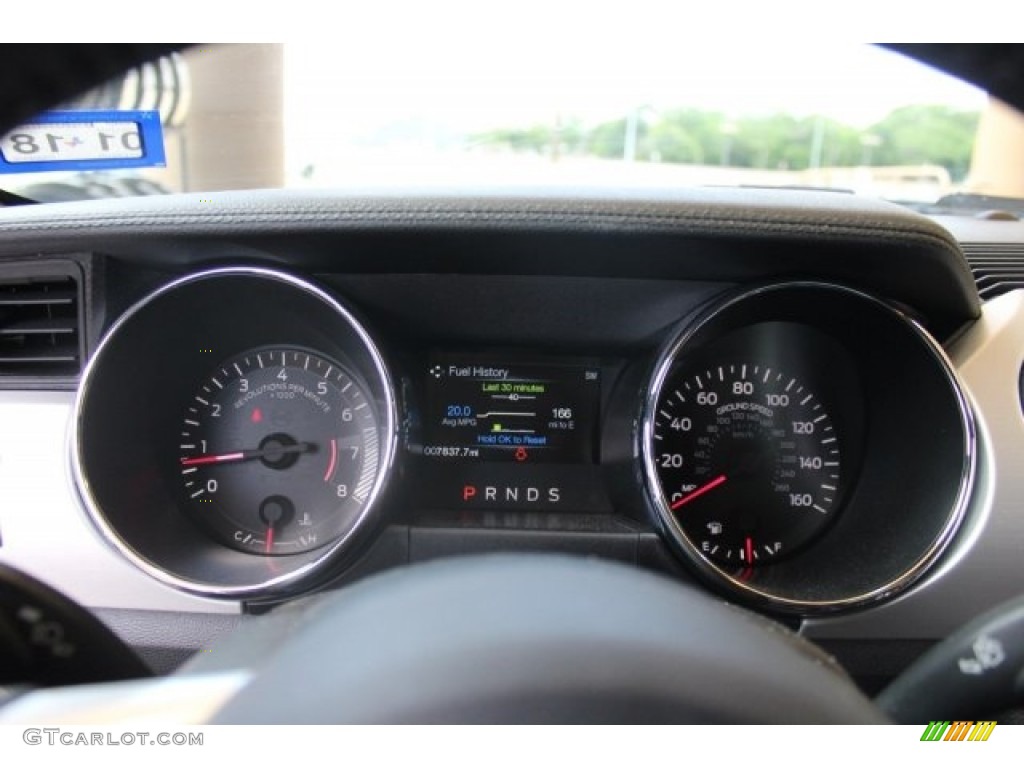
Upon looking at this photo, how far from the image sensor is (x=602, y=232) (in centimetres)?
176

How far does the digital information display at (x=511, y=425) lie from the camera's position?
2248 millimetres

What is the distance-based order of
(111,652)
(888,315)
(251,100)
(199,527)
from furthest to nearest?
(251,100), (199,527), (888,315), (111,652)

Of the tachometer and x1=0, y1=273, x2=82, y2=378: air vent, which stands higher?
x1=0, y1=273, x2=82, y2=378: air vent

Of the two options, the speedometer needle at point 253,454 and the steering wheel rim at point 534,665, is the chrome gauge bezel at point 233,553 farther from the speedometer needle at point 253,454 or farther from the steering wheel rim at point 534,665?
the steering wheel rim at point 534,665

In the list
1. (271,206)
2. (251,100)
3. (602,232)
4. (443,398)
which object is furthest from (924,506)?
(251,100)

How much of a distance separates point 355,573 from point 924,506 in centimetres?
122

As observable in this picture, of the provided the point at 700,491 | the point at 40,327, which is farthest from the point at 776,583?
the point at 40,327

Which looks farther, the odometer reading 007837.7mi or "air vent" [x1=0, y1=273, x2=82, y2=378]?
the odometer reading 007837.7mi

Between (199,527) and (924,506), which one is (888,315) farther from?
(199,527)

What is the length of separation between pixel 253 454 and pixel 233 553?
230 mm

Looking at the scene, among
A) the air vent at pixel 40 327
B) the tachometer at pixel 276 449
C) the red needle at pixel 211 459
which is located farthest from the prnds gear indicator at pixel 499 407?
the air vent at pixel 40 327

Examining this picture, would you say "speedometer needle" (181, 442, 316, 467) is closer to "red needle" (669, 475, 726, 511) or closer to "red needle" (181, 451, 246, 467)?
"red needle" (181, 451, 246, 467)

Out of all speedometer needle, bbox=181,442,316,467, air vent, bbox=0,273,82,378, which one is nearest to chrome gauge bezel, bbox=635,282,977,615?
speedometer needle, bbox=181,442,316,467

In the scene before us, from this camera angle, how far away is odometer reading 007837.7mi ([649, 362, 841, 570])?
218 centimetres
